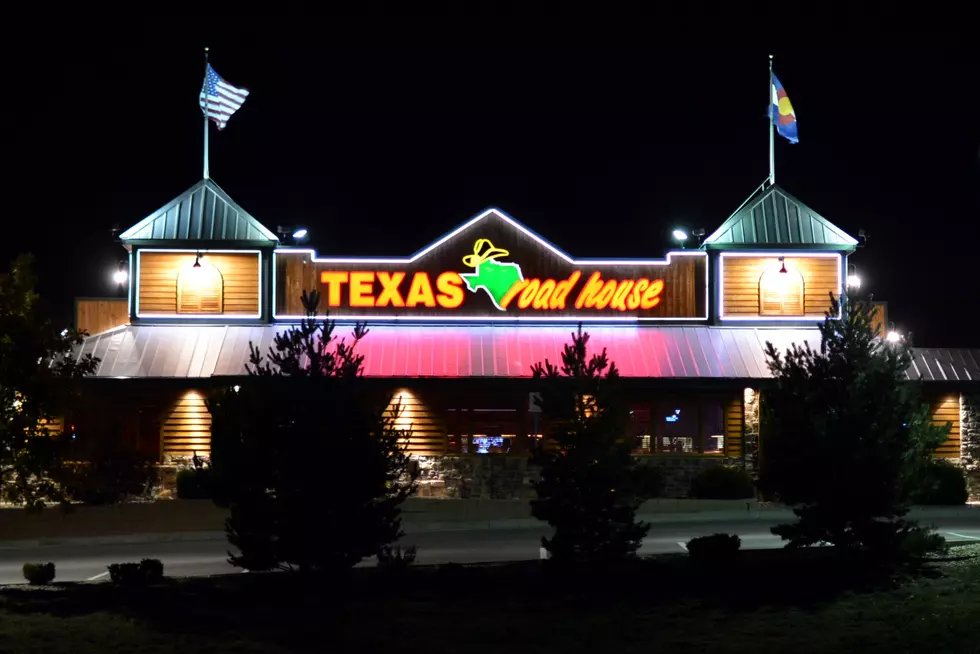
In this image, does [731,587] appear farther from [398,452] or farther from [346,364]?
[346,364]

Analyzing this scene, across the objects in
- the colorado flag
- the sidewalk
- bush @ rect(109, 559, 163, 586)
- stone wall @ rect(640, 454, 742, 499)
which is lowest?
the sidewalk

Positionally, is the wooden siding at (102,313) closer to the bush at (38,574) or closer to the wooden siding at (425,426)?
the wooden siding at (425,426)

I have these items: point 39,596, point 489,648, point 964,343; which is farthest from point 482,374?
point 964,343

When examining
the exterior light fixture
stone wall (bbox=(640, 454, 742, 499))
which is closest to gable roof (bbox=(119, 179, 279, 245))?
the exterior light fixture

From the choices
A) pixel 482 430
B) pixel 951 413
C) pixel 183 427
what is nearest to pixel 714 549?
pixel 482 430

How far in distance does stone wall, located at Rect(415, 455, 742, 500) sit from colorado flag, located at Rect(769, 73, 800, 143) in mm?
10183

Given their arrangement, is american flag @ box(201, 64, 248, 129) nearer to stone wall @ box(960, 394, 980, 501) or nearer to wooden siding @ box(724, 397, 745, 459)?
wooden siding @ box(724, 397, 745, 459)

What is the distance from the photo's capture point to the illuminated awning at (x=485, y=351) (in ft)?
106

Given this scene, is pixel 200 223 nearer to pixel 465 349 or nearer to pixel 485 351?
pixel 465 349

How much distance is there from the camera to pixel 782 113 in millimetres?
36188

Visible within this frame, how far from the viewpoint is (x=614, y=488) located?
16859 millimetres

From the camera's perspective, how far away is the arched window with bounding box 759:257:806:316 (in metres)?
34.7

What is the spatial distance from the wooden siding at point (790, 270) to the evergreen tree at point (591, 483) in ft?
59.9

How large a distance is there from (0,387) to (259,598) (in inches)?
199
